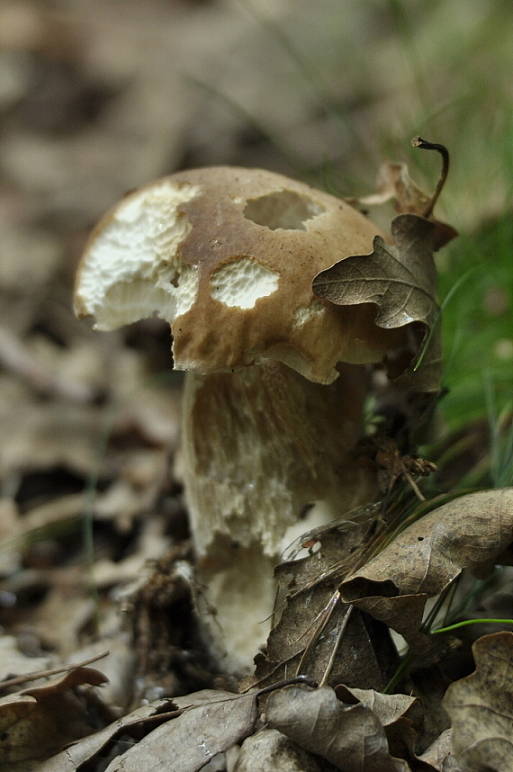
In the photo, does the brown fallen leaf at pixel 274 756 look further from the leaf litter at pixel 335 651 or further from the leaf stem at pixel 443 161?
the leaf stem at pixel 443 161

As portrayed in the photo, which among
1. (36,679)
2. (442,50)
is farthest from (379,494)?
(442,50)

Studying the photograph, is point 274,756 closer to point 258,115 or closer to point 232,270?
point 232,270

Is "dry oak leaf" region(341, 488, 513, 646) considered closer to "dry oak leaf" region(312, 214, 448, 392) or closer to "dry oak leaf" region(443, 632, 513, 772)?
"dry oak leaf" region(443, 632, 513, 772)

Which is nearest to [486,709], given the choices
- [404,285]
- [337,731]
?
[337,731]

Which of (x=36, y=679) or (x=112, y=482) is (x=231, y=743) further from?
(x=112, y=482)

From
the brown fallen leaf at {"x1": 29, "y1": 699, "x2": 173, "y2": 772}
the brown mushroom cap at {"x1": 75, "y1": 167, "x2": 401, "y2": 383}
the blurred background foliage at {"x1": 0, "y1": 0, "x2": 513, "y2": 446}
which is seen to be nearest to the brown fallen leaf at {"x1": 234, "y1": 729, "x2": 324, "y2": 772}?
the brown fallen leaf at {"x1": 29, "y1": 699, "x2": 173, "y2": 772}

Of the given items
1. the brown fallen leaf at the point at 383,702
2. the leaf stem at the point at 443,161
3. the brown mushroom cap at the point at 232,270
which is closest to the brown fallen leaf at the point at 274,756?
the brown fallen leaf at the point at 383,702
